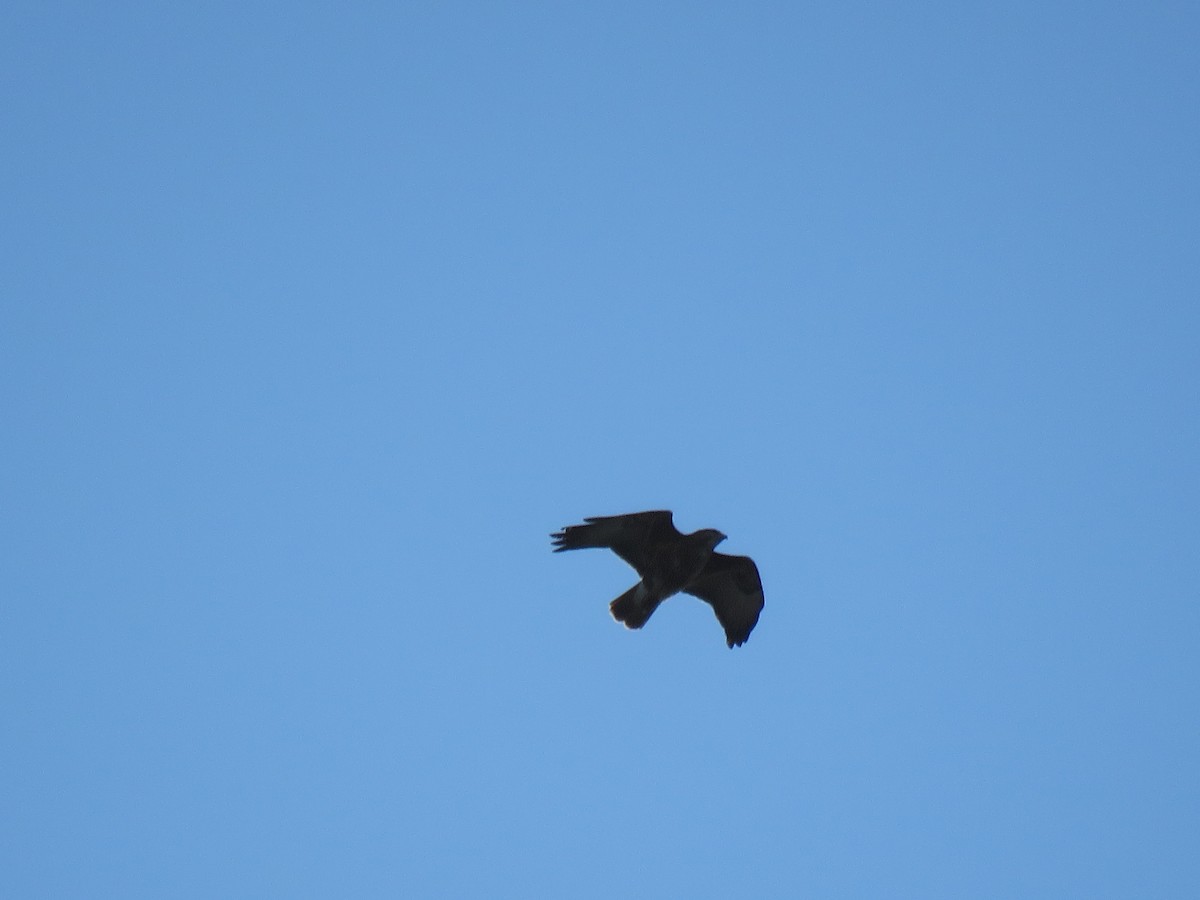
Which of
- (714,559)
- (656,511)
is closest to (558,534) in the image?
(656,511)

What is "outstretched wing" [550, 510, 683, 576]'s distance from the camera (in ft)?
37.2

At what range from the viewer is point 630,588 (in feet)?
39.9

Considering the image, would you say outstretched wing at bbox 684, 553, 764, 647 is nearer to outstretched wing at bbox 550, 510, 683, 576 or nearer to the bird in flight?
the bird in flight

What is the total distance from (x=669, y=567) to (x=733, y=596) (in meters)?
1.22

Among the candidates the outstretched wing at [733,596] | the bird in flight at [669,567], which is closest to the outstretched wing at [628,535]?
the bird in flight at [669,567]

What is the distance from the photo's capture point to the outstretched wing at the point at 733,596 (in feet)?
41.4

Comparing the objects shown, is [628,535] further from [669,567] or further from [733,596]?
[733,596]

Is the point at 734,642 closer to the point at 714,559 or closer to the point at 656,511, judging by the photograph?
the point at 714,559

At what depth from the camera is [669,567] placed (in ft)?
39.1

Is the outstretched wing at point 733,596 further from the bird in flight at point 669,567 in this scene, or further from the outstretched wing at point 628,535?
the outstretched wing at point 628,535

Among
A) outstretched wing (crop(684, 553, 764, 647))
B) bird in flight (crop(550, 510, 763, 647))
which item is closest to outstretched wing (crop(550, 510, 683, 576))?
bird in flight (crop(550, 510, 763, 647))

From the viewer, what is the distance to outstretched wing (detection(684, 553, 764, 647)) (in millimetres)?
12617

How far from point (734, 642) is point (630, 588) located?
4.81 ft

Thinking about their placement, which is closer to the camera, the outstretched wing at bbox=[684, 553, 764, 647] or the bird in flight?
the bird in flight
